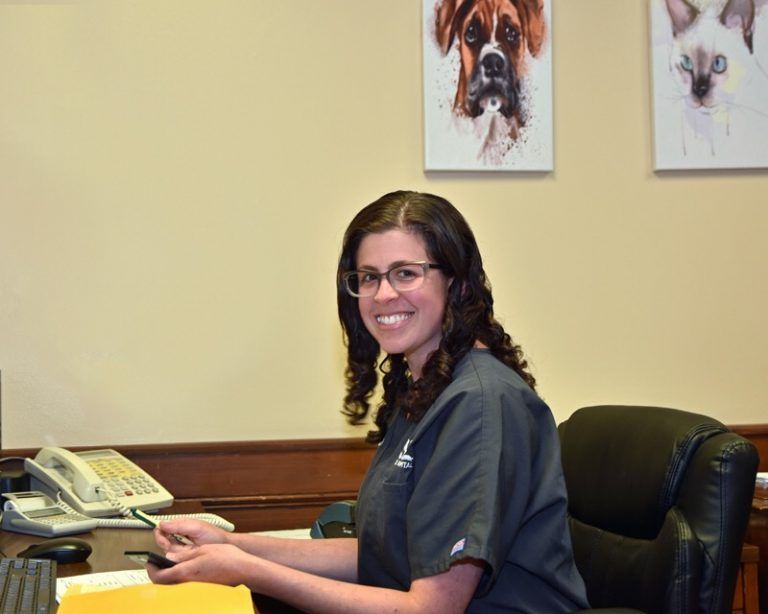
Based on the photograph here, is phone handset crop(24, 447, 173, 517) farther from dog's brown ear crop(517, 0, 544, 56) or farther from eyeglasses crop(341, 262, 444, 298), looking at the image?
dog's brown ear crop(517, 0, 544, 56)

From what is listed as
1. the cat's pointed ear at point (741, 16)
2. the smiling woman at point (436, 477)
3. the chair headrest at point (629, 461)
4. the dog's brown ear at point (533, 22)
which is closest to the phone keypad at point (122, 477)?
the smiling woman at point (436, 477)

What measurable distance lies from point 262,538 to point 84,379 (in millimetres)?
1035

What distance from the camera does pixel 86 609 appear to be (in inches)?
45.3

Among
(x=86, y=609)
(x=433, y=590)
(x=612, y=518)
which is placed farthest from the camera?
(x=612, y=518)

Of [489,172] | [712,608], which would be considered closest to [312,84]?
[489,172]

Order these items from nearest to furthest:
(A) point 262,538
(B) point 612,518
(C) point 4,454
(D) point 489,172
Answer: (B) point 612,518 → (A) point 262,538 → (C) point 4,454 → (D) point 489,172

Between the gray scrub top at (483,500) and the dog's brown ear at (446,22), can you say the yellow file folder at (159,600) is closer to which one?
the gray scrub top at (483,500)

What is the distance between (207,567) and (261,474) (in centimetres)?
128

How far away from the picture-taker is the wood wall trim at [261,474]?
2.62 meters

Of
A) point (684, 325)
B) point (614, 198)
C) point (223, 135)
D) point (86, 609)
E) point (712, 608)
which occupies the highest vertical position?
point (223, 135)

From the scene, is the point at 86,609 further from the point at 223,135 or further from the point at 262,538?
the point at 223,135

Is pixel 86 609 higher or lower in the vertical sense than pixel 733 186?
lower

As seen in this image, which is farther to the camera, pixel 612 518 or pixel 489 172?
pixel 489 172

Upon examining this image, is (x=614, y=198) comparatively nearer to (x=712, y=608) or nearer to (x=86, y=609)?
(x=712, y=608)
